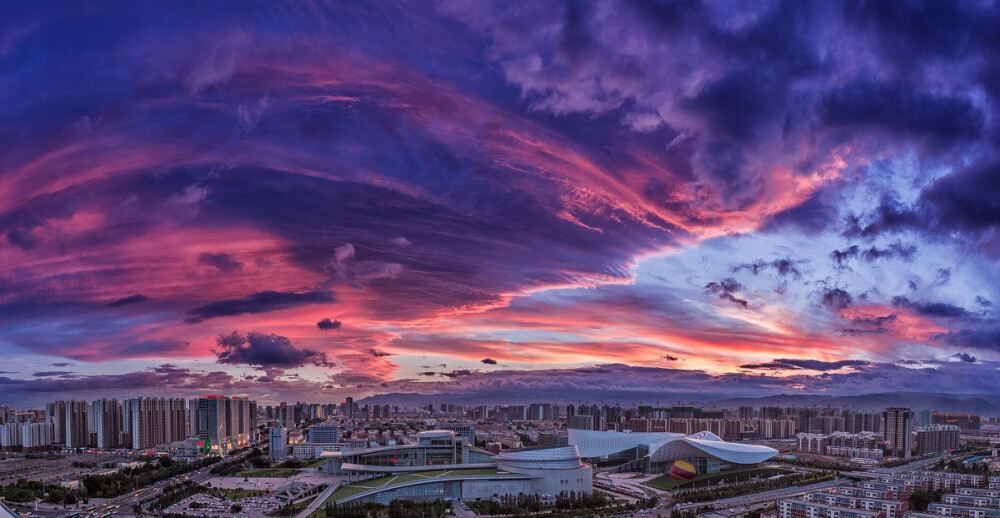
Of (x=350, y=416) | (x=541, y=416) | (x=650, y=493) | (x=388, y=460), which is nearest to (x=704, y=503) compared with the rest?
(x=650, y=493)

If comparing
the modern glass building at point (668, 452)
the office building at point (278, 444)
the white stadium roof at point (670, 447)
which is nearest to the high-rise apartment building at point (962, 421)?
the white stadium roof at point (670, 447)

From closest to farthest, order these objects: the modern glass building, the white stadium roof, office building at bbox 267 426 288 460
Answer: the modern glass building < the white stadium roof < office building at bbox 267 426 288 460

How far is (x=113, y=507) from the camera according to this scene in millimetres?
24797

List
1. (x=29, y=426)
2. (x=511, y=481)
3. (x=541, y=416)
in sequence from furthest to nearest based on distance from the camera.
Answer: (x=541, y=416), (x=29, y=426), (x=511, y=481)

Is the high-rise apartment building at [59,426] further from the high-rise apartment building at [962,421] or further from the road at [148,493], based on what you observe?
the high-rise apartment building at [962,421]

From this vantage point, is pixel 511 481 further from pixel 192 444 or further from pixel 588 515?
pixel 192 444

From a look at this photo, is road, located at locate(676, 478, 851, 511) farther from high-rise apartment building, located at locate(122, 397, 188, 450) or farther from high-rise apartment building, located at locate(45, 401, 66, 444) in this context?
high-rise apartment building, located at locate(45, 401, 66, 444)

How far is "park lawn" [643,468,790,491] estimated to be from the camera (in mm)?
32719

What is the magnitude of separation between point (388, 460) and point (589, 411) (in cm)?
4741

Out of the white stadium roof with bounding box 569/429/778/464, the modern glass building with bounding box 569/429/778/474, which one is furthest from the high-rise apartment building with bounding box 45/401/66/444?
the modern glass building with bounding box 569/429/778/474

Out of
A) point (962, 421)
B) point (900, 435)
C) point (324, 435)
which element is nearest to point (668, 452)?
point (324, 435)

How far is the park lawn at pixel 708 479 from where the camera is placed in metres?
32.7

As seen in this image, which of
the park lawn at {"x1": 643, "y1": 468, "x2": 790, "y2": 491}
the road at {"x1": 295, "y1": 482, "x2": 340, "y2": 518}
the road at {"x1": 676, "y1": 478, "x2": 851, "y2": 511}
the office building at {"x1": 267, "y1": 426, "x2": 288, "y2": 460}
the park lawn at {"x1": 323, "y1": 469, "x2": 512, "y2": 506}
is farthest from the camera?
the office building at {"x1": 267, "y1": 426, "x2": 288, "y2": 460}

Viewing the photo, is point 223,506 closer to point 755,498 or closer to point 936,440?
point 755,498
